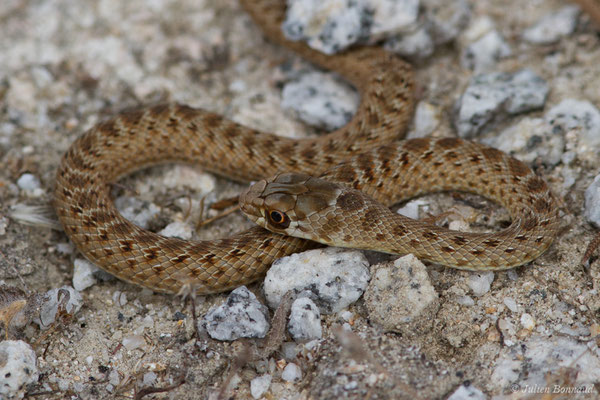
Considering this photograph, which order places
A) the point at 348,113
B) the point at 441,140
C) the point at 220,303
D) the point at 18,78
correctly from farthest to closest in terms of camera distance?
the point at 18,78 < the point at 348,113 < the point at 441,140 < the point at 220,303

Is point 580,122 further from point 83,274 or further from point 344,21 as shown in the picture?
point 83,274

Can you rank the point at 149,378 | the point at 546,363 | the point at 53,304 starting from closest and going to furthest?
the point at 546,363, the point at 149,378, the point at 53,304

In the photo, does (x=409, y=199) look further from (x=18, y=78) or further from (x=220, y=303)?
(x=18, y=78)

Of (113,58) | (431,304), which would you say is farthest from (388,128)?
(113,58)

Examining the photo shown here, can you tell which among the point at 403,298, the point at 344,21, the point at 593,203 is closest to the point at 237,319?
the point at 403,298

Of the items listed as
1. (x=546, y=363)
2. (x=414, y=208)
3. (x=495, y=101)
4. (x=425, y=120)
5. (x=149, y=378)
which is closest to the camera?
(x=546, y=363)

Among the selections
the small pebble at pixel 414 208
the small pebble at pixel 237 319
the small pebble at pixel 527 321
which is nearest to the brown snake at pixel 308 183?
the small pebble at pixel 414 208

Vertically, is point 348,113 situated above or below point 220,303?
above
